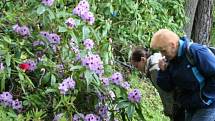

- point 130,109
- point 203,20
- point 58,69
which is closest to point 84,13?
point 58,69

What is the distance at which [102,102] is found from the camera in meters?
4.11

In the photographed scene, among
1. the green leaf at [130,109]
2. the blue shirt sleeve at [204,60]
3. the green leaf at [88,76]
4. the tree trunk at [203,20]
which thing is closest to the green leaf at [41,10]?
the green leaf at [88,76]

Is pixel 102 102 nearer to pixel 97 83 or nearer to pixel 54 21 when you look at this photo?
pixel 97 83

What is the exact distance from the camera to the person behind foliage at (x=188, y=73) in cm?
385

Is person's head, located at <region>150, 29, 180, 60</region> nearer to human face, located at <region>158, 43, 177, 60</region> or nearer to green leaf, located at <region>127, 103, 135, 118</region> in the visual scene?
human face, located at <region>158, 43, 177, 60</region>

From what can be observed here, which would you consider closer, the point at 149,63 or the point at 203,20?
the point at 149,63

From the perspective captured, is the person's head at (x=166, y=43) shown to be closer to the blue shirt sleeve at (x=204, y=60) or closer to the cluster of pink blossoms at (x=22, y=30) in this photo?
the blue shirt sleeve at (x=204, y=60)

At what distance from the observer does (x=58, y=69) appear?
13.2 feet

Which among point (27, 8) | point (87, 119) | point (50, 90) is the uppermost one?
point (27, 8)

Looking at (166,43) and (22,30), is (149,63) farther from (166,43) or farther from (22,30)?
(22,30)

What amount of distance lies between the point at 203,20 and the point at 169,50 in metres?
6.69

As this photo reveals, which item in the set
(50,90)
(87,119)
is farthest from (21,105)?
(87,119)

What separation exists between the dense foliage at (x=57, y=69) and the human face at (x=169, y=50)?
0.38 meters

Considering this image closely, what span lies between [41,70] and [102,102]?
1.80 ft
